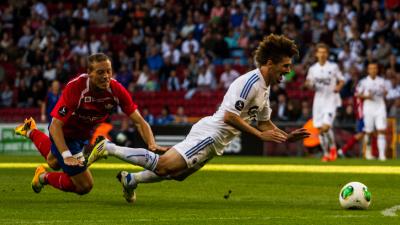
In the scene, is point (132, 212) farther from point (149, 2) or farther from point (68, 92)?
point (149, 2)

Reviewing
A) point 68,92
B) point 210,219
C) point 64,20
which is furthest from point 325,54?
point 64,20

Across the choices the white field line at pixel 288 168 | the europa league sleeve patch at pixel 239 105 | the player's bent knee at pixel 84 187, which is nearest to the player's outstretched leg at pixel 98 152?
the player's bent knee at pixel 84 187

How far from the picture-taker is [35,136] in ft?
42.4

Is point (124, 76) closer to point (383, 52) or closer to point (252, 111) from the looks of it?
point (383, 52)

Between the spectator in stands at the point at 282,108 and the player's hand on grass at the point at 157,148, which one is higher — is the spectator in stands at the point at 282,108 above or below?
below

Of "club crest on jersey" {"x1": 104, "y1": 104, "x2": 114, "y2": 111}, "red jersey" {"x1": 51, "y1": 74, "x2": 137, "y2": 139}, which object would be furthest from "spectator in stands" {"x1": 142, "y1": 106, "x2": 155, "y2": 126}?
"club crest on jersey" {"x1": 104, "y1": 104, "x2": 114, "y2": 111}

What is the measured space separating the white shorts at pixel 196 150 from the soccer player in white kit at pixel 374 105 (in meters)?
13.7

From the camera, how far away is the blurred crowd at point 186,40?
90.0 feet

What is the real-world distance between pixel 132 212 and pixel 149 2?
82.0ft

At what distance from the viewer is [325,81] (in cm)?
2211

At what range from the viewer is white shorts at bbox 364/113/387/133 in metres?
24.1

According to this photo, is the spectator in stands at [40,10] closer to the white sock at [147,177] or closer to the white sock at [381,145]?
the white sock at [381,145]

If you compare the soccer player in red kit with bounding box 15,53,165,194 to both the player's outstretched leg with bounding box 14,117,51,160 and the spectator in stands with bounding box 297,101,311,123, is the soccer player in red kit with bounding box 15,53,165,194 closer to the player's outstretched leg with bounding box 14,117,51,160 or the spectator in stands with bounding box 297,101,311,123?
the player's outstretched leg with bounding box 14,117,51,160

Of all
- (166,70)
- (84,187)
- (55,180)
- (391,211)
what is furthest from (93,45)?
(391,211)
